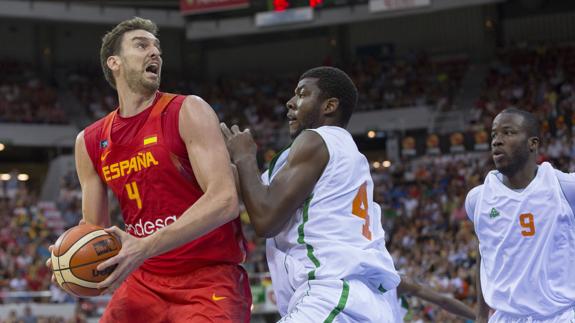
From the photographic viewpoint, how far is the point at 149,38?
4.58m

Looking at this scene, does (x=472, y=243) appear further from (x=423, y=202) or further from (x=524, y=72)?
(x=524, y=72)

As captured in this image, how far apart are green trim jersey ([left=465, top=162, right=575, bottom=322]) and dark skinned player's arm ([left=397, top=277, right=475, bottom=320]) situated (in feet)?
2.67

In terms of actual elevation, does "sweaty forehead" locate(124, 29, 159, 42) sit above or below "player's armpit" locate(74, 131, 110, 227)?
above

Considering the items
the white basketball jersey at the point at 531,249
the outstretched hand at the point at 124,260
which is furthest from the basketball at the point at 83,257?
the white basketball jersey at the point at 531,249

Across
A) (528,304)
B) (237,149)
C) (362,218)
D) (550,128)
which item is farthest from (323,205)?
(550,128)

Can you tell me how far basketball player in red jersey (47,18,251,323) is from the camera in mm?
4246

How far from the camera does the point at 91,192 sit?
478cm

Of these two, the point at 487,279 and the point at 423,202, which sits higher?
the point at 487,279

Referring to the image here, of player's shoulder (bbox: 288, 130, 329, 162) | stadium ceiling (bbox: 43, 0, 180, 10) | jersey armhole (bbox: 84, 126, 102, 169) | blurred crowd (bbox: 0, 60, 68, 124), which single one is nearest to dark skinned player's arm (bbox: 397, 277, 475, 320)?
player's shoulder (bbox: 288, 130, 329, 162)

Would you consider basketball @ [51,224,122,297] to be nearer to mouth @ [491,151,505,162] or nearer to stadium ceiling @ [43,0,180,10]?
mouth @ [491,151,505,162]

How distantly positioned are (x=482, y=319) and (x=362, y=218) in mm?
2153

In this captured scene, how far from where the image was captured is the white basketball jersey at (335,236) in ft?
13.8

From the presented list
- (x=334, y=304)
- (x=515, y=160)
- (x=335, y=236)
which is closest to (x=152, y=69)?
(x=335, y=236)

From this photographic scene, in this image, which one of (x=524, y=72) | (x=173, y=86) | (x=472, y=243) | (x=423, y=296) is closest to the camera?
(x=423, y=296)
